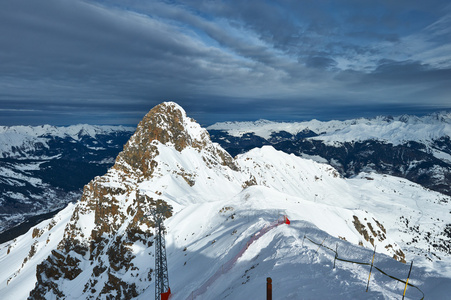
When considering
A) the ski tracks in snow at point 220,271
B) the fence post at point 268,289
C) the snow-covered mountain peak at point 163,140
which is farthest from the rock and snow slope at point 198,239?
the fence post at point 268,289

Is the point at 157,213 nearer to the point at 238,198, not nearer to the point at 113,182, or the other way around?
the point at 238,198

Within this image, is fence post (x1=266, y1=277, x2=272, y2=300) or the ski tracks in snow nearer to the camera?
fence post (x1=266, y1=277, x2=272, y2=300)

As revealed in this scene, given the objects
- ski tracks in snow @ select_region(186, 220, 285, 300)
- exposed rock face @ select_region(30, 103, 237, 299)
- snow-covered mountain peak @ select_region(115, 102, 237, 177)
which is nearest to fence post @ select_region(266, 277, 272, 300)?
ski tracks in snow @ select_region(186, 220, 285, 300)

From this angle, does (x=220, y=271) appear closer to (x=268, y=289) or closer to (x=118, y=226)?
(x=268, y=289)

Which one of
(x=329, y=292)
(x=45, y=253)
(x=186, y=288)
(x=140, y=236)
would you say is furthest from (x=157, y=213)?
(x=45, y=253)

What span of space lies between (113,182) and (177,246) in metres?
51.9

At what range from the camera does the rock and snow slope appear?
728 inches

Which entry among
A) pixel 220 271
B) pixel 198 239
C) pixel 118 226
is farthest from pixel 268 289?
pixel 118 226

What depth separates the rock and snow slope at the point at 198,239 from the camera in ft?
60.6

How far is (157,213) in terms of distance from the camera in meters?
35.8

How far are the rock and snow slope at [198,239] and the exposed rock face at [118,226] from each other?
0.37 metres

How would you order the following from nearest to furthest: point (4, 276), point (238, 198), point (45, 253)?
point (238, 198) < point (45, 253) < point (4, 276)

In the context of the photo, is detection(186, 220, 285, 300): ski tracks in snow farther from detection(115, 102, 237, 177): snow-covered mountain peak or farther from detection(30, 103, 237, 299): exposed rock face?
detection(115, 102, 237, 177): snow-covered mountain peak

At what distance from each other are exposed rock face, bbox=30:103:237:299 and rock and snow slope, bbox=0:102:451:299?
37cm
